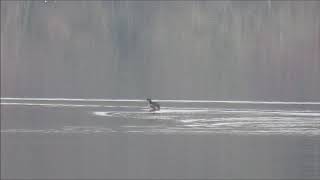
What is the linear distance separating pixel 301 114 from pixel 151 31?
3.96 metres

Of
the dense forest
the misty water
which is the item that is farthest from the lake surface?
the dense forest

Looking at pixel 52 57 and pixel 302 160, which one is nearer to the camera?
pixel 302 160

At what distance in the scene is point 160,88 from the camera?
7.47 metres

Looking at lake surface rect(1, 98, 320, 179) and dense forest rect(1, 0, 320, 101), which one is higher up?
dense forest rect(1, 0, 320, 101)

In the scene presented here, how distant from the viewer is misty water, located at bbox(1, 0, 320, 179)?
3.12 metres

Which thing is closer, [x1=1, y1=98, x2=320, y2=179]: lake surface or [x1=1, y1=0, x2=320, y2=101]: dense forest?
[x1=1, y1=98, x2=320, y2=179]: lake surface

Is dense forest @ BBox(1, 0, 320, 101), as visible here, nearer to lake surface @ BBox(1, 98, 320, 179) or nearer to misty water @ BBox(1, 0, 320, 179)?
misty water @ BBox(1, 0, 320, 179)

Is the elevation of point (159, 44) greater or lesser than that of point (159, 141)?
greater

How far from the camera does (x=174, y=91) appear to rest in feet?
23.3

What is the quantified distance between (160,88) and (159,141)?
3894 mm

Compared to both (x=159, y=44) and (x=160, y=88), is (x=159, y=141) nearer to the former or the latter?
(x=160, y=88)

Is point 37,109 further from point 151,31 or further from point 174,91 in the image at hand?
point 151,31

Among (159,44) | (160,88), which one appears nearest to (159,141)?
(160,88)

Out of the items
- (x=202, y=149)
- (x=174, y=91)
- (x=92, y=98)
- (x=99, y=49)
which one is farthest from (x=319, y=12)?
(x=202, y=149)
